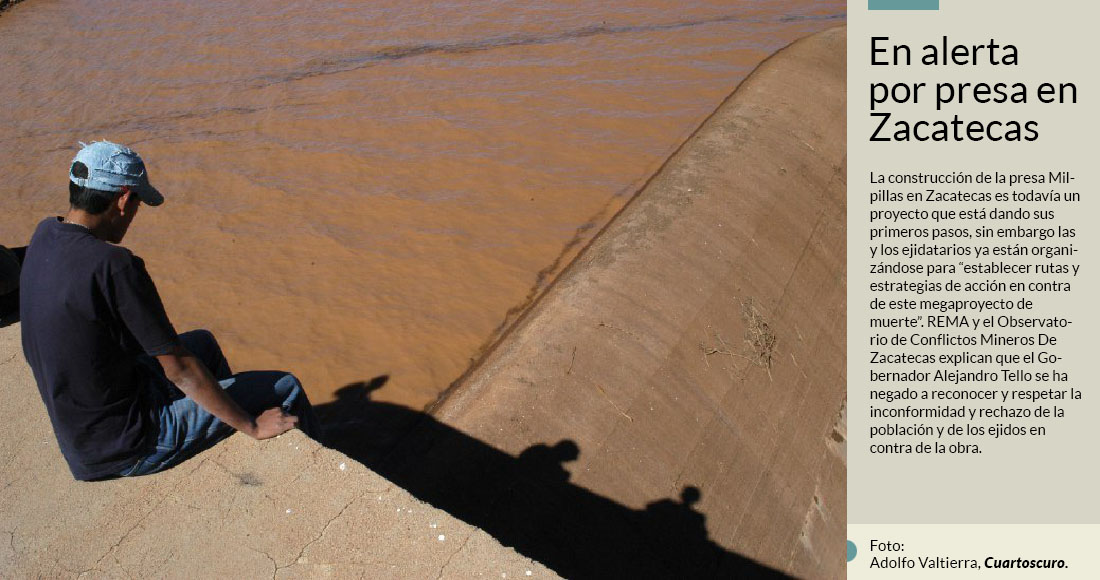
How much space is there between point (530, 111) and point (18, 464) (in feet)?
23.0

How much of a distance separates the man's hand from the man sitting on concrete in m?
0.09

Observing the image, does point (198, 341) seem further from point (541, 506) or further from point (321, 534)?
point (541, 506)

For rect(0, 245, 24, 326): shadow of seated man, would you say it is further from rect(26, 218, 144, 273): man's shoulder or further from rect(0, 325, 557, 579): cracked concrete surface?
rect(26, 218, 144, 273): man's shoulder

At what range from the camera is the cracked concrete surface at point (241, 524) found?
2.61m

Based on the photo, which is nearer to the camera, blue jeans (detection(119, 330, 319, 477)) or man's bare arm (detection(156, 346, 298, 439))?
man's bare arm (detection(156, 346, 298, 439))

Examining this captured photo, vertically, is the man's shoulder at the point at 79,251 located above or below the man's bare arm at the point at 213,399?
above

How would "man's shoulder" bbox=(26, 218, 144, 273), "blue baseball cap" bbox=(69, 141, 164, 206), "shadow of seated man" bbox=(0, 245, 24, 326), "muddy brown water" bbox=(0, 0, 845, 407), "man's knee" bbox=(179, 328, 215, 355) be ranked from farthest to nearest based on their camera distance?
"muddy brown water" bbox=(0, 0, 845, 407) → "shadow of seated man" bbox=(0, 245, 24, 326) → "man's knee" bbox=(179, 328, 215, 355) → "blue baseball cap" bbox=(69, 141, 164, 206) → "man's shoulder" bbox=(26, 218, 144, 273)

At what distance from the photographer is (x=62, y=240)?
2295 mm

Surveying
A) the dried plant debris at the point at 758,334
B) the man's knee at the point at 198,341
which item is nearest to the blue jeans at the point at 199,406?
the man's knee at the point at 198,341

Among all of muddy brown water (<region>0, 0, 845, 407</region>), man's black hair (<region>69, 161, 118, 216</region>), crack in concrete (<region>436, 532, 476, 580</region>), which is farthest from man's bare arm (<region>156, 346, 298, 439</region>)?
muddy brown water (<region>0, 0, 845, 407</region>)

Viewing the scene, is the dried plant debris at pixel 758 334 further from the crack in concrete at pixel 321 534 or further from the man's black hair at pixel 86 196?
the man's black hair at pixel 86 196

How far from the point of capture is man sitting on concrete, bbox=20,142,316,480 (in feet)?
7.42

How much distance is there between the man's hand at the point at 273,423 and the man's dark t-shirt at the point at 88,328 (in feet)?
1.45

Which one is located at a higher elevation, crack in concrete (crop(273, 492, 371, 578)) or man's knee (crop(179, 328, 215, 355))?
man's knee (crop(179, 328, 215, 355))
